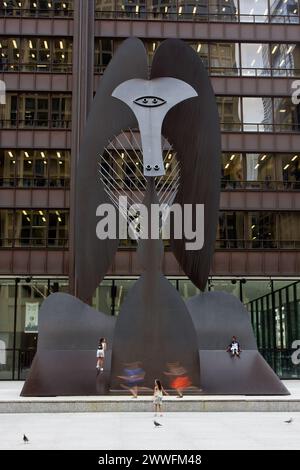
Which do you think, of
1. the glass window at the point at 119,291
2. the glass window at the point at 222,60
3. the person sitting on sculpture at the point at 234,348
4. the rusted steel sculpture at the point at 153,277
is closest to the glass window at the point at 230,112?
the glass window at the point at 222,60

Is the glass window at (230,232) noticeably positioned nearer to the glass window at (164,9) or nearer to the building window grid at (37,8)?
the glass window at (164,9)

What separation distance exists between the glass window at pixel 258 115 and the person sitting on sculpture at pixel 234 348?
16997 mm

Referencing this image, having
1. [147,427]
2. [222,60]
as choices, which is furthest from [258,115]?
[147,427]

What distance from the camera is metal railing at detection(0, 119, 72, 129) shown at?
3384cm

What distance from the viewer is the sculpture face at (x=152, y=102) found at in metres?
18.6

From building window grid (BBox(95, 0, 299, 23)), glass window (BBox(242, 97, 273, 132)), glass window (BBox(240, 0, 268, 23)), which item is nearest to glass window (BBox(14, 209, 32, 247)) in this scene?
building window grid (BBox(95, 0, 299, 23))

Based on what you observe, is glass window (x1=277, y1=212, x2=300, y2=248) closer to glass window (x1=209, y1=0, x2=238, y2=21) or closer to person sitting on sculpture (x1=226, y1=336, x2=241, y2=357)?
glass window (x1=209, y1=0, x2=238, y2=21)

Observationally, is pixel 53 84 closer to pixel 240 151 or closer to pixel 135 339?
pixel 240 151

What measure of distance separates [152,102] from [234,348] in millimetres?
7713

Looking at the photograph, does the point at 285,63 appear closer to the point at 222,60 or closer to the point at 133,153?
the point at 222,60

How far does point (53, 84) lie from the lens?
112 ft

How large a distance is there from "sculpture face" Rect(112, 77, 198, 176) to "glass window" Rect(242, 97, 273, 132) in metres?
15.1

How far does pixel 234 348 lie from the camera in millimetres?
19828
